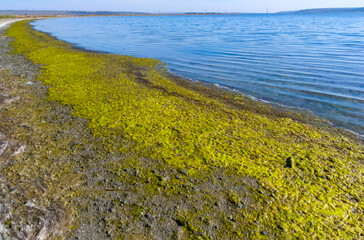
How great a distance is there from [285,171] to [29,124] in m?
5.75

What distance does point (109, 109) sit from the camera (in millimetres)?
7328

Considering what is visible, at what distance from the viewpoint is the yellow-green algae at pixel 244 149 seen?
3.55 meters

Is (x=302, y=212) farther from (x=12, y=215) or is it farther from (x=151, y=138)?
(x=12, y=215)

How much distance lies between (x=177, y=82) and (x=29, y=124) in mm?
6450

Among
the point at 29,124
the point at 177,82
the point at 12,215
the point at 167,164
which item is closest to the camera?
the point at 12,215

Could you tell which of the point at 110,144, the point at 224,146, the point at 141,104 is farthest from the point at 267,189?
the point at 141,104

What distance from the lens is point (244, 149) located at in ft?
17.4

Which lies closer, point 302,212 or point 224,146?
point 302,212

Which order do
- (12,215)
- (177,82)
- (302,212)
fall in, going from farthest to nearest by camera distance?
(177,82) < (302,212) < (12,215)

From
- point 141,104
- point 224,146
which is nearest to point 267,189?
point 224,146

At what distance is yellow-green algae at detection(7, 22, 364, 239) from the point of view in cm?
355

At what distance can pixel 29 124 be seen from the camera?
6.14m

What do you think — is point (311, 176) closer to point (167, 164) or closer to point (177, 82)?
point (167, 164)

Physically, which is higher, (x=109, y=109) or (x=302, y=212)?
(x=109, y=109)
